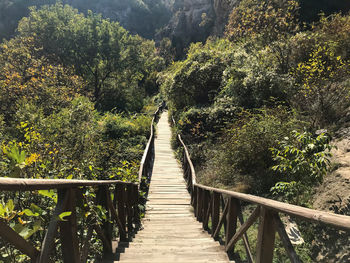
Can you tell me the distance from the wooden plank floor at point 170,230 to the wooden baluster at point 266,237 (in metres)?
1.24

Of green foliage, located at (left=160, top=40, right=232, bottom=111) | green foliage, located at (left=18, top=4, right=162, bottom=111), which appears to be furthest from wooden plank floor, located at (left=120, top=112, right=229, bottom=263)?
green foliage, located at (left=18, top=4, right=162, bottom=111)

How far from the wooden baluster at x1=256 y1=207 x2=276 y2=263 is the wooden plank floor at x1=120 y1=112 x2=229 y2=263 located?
1.24 m

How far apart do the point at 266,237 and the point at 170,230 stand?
3.13m

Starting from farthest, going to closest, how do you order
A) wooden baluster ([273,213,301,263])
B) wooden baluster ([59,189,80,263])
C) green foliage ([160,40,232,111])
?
green foliage ([160,40,232,111]) < wooden baluster ([59,189,80,263]) < wooden baluster ([273,213,301,263])

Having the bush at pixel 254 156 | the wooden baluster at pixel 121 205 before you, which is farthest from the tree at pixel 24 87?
the bush at pixel 254 156

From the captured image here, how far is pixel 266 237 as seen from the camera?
1.75 meters

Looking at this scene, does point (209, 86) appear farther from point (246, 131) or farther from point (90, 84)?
point (90, 84)

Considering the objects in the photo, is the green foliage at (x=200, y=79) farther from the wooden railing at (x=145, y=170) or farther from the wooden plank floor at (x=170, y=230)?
the wooden plank floor at (x=170, y=230)

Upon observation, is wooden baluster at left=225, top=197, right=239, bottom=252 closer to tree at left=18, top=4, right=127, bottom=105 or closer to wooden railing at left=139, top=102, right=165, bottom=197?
wooden railing at left=139, top=102, right=165, bottom=197

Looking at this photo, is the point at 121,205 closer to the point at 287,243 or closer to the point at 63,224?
the point at 63,224

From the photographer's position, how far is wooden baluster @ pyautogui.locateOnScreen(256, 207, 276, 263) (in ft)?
5.72

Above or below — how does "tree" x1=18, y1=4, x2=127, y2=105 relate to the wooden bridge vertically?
above

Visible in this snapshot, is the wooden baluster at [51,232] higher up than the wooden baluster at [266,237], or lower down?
higher up

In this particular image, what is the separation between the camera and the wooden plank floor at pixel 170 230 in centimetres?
299
